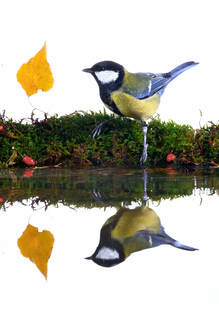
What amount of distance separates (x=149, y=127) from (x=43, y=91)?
138 centimetres

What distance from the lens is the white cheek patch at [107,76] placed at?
4.66 meters

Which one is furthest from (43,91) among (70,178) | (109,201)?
(109,201)

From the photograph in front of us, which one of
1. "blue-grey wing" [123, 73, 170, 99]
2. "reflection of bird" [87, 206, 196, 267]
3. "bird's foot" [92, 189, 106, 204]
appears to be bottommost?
"reflection of bird" [87, 206, 196, 267]

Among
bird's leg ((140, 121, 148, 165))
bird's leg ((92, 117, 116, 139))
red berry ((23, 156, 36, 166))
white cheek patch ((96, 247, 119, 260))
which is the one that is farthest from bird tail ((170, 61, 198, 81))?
white cheek patch ((96, 247, 119, 260))

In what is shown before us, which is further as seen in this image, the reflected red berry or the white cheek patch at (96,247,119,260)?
the reflected red berry

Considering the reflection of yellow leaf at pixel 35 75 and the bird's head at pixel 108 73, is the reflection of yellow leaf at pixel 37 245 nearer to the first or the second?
the bird's head at pixel 108 73

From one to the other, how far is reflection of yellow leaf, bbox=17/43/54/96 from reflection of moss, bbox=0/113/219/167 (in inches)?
25.8

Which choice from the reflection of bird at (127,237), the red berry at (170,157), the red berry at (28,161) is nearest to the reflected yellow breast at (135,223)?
the reflection of bird at (127,237)

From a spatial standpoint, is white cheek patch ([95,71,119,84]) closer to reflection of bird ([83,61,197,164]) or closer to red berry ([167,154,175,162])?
reflection of bird ([83,61,197,164])

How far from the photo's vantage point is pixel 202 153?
18.2 ft

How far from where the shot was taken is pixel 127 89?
4.71 metres

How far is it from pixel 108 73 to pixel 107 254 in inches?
110

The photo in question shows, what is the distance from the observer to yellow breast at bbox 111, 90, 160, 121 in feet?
15.4

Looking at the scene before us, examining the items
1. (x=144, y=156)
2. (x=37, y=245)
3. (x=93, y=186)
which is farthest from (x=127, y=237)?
(x=144, y=156)
